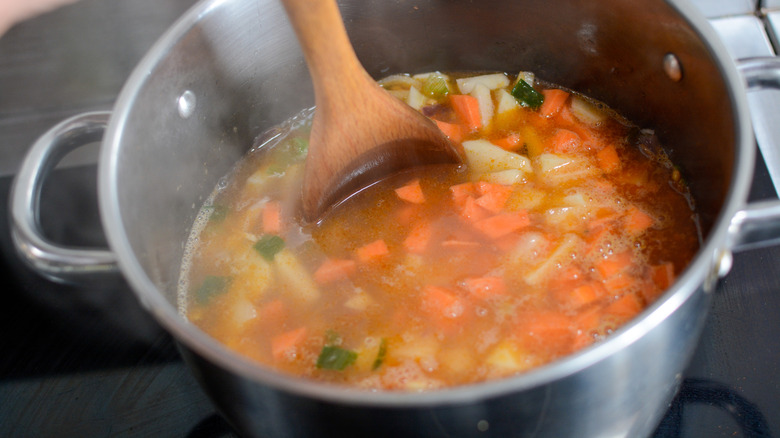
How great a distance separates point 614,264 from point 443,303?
0.42 metres

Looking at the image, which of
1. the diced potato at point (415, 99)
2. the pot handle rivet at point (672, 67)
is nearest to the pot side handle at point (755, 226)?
the pot handle rivet at point (672, 67)

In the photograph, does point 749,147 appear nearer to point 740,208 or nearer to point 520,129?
point 740,208

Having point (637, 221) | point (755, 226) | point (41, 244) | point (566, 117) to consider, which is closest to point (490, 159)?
point (566, 117)

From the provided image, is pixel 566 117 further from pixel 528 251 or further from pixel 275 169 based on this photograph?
pixel 275 169

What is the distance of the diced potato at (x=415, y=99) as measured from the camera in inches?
81.0

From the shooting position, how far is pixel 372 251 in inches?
66.3

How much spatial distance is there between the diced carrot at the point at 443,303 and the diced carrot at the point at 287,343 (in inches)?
11.3

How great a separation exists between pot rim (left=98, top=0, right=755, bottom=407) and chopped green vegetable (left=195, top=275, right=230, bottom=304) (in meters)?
0.47

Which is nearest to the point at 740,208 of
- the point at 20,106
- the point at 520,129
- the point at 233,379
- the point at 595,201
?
the point at 595,201

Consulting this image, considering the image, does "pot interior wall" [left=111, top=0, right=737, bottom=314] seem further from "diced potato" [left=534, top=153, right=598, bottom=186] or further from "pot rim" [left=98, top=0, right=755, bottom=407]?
"diced potato" [left=534, top=153, right=598, bottom=186]

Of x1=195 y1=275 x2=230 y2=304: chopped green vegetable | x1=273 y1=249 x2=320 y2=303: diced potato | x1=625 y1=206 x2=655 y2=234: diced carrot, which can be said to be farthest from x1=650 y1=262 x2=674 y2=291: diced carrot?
x1=195 y1=275 x2=230 y2=304: chopped green vegetable

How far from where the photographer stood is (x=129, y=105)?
4.55ft

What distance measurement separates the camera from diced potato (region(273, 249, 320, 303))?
1616 millimetres

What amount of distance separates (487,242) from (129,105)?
88cm
